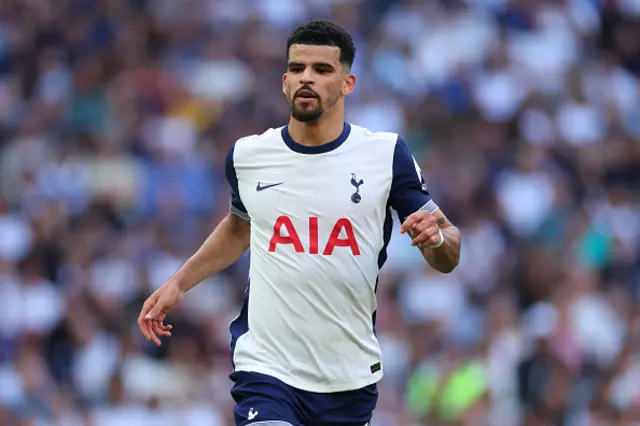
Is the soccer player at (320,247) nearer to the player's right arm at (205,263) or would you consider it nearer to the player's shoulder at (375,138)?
the player's shoulder at (375,138)

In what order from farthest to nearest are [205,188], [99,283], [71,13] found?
[71,13]
[205,188]
[99,283]

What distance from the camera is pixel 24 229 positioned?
47.5ft

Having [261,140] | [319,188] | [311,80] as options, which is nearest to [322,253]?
[319,188]

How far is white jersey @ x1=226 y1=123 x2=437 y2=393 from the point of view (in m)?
6.66

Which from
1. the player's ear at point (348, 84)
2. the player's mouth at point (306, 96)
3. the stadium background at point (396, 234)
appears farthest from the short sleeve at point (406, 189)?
the stadium background at point (396, 234)

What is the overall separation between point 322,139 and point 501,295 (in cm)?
674

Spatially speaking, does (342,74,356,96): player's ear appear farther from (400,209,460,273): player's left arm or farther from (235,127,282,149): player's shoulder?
(400,209,460,273): player's left arm

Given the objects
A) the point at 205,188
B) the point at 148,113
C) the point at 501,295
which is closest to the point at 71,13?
the point at 148,113

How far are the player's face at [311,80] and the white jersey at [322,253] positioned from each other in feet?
0.73

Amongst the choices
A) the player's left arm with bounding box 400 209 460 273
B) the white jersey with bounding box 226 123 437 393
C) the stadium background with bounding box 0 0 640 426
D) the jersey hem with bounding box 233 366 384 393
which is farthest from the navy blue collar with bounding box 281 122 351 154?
the stadium background with bounding box 0 0 640 426

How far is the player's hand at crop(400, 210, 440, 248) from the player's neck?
0.82 meters

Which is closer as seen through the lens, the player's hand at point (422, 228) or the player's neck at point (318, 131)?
the player's hand at point (422, 228)

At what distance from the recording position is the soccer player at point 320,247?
6641mm

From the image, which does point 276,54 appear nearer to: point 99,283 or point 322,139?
point 99,283
